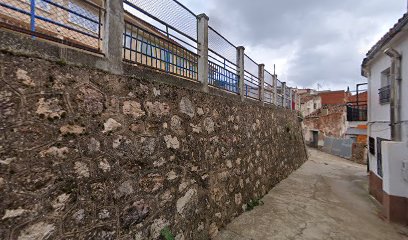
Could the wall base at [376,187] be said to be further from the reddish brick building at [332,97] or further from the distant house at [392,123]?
the reddish brick building at [332,97]

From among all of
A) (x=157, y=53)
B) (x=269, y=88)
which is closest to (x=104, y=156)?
(x=157, y=53)

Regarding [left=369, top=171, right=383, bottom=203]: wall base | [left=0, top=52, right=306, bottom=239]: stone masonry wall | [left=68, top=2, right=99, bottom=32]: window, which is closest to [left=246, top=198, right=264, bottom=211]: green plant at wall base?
[left=0, top=52, right=306, bottom=239]: stone masonry wall

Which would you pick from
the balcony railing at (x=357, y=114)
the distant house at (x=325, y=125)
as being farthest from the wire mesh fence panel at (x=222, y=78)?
the distant house at (x=325, y=125)

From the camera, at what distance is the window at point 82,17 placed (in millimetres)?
2760

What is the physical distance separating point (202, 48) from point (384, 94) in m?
6.82

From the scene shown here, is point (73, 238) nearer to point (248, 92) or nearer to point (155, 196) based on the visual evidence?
point (155, 196)

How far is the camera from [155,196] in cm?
329

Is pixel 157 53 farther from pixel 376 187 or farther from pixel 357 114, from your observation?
pixel 357 114

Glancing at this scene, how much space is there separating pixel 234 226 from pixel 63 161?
3.69 metres

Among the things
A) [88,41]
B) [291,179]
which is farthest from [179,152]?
[291,179]

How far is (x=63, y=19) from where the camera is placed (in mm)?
2703

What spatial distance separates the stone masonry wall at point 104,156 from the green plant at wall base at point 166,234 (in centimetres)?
6

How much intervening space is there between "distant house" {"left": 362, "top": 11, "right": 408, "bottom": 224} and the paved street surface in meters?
0.58

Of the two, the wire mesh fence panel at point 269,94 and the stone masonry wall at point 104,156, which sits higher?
the wire mesh fence panel at point 269,94
